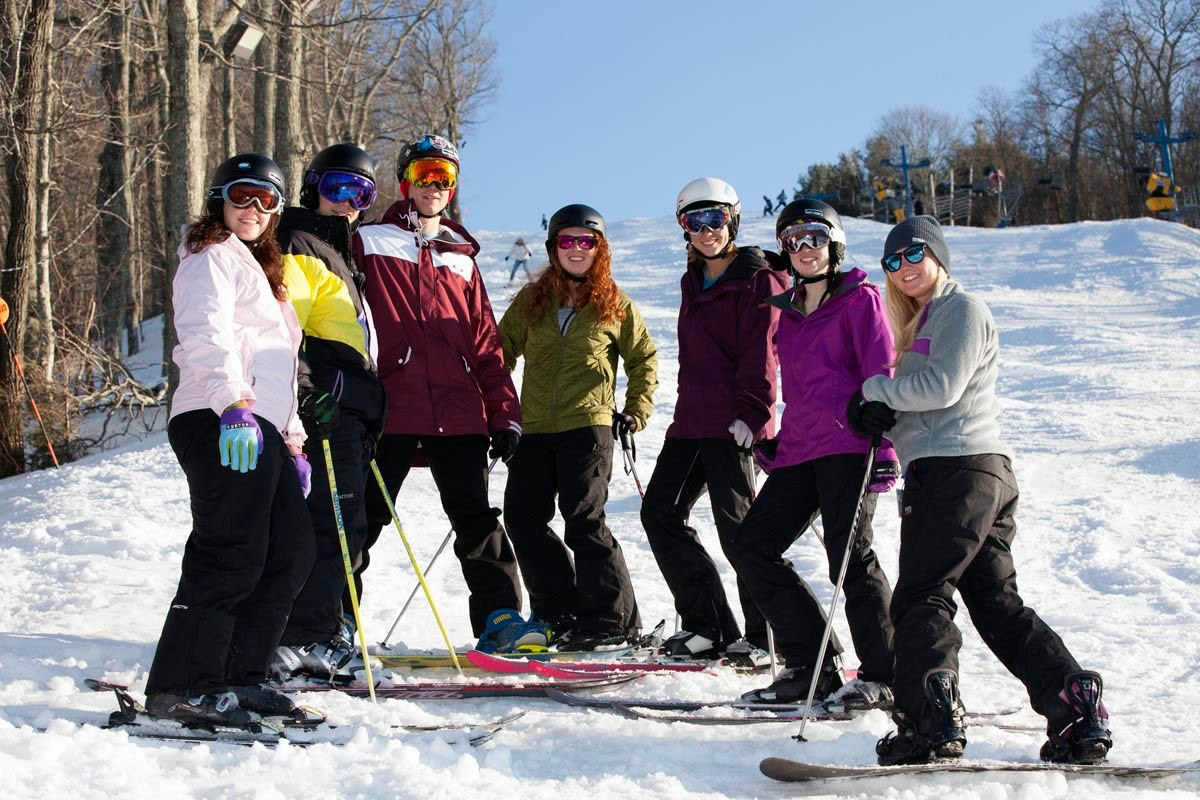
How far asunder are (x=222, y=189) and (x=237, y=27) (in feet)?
25.7

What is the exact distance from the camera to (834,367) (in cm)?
412

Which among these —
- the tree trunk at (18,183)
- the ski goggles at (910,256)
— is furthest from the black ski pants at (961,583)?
the tree trunk at (18,183)

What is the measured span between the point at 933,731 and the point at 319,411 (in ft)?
7.64

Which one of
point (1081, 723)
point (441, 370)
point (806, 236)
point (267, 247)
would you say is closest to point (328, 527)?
point (441, 370)

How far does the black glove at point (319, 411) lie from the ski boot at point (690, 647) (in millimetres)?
1744

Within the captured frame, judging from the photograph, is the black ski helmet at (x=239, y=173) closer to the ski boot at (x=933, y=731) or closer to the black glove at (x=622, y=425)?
the black glove at (x=622, y=425)

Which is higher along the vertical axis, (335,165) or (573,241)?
(335,165)

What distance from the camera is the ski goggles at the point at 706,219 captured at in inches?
194

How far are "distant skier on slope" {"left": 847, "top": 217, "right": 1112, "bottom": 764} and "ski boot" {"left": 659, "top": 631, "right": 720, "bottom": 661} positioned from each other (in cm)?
154

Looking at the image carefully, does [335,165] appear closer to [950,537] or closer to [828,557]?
[828,557]

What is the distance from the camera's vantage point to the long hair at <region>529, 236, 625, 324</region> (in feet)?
17.1

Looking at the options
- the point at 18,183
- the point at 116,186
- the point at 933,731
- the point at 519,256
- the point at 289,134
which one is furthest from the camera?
the point at 519,256

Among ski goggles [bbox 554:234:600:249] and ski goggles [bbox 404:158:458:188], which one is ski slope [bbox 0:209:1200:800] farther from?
ski goggles [bbox 404:158:458:188]

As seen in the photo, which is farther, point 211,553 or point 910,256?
point 910,256
